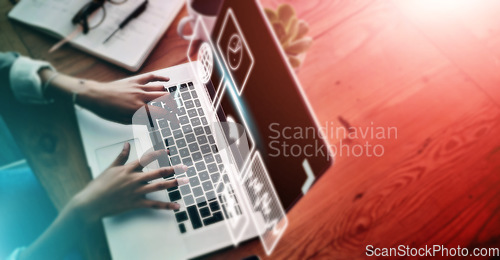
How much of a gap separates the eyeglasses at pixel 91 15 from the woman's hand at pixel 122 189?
286mm

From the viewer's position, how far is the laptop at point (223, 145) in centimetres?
55

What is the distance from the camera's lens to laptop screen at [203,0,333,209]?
20.3 inches

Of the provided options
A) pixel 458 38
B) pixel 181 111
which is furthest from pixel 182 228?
pixel 458 38

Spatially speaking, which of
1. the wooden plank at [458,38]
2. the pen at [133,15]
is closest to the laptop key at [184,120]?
the pen at [133,15]

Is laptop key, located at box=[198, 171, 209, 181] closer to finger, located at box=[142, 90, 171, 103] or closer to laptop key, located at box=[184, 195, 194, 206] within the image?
laptop key, located at box=[184, 195, 194, 206]

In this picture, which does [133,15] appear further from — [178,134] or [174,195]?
[174,195]

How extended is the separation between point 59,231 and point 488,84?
0.89 meters

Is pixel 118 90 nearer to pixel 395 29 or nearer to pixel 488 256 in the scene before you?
pixel 395 29

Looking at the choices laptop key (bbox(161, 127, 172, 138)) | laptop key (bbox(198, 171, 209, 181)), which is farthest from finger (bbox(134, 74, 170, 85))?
laptop key (bbox(198, 171, 209, 181))

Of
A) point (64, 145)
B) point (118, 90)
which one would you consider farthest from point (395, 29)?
point (64, 145)

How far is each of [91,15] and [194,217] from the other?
470 millimetres

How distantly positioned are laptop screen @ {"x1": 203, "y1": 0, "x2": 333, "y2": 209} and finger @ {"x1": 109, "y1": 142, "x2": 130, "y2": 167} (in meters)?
0.19

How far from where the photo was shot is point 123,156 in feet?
2.15

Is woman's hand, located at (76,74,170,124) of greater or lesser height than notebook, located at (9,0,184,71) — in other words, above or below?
below
